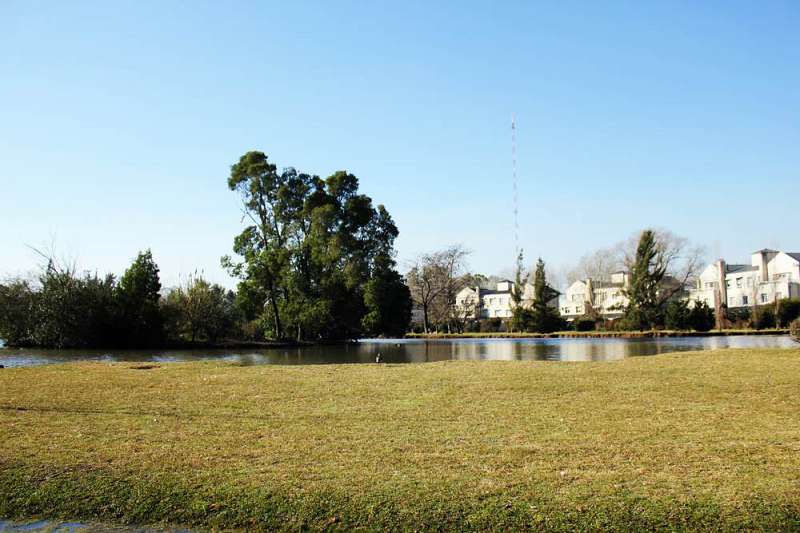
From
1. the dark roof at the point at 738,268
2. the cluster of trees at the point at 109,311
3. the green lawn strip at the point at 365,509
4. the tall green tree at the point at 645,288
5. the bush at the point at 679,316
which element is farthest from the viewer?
the dark roof at the point at 738,268

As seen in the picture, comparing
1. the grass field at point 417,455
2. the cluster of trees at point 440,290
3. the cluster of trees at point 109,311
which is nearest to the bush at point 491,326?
the cluster of trees at point 440,290

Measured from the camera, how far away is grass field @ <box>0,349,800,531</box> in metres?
6.34

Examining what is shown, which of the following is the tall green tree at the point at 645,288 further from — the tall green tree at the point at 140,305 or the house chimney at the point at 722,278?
the tall green tree at the point at 140,305

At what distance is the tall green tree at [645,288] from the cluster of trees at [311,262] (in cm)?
2308

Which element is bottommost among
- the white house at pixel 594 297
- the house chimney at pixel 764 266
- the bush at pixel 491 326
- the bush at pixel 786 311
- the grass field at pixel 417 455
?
the grass field at pixel 417 455

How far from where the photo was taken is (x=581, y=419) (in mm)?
10617

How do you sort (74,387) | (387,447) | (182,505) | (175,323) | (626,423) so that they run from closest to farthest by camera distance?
1. (182,505)
2. (387,447)
3. (626,423)
4. (74,387)
5. (175,323)

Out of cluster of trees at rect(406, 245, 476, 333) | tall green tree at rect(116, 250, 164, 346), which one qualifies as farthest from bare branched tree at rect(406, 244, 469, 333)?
tall green tree at rect(116, 250, 164, 346)

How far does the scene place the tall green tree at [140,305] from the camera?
4784cm

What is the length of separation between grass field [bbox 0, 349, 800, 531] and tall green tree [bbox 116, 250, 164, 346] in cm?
3468

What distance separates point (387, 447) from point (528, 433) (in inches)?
84.7

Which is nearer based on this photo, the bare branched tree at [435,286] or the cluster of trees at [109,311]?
the cluster of trees at [109,311]

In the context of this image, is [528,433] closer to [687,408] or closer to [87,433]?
[687,408]

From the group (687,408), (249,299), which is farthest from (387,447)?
(249,299)
